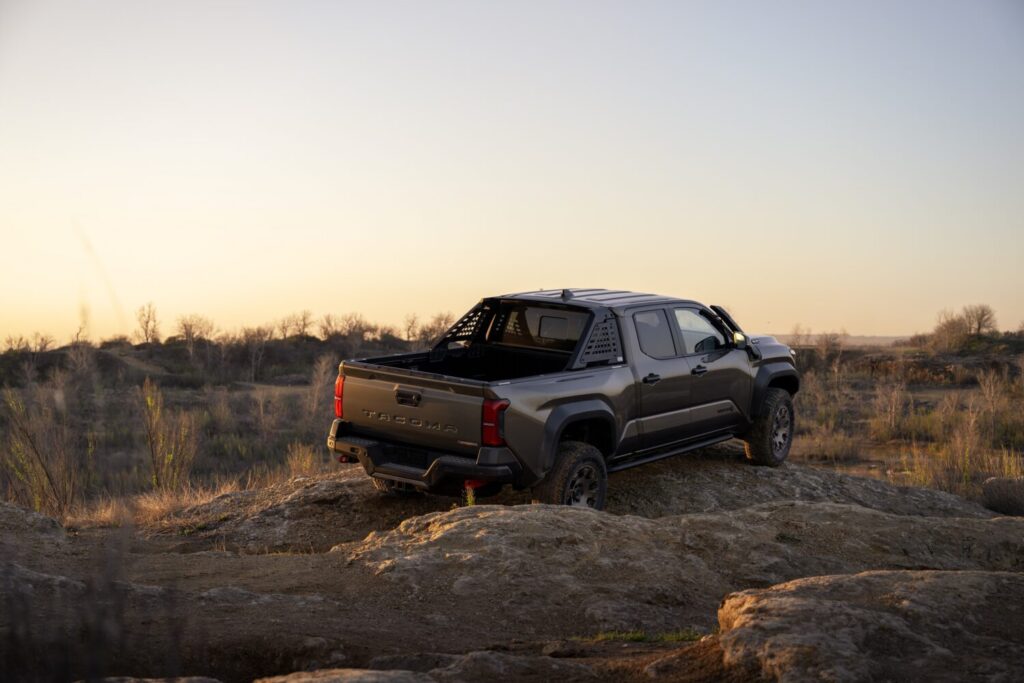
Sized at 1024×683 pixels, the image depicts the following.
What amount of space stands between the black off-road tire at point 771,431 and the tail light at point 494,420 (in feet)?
14.1

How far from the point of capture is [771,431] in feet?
38.1

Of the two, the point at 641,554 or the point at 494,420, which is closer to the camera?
the point at 641,554

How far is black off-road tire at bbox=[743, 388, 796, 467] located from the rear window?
2.79 meters

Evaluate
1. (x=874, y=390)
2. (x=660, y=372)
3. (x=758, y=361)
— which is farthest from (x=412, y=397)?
(x=874, y=390)

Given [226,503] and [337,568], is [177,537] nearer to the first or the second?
[226,503]

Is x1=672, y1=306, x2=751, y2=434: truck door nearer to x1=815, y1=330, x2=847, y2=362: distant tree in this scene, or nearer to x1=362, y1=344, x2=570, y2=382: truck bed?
x1=362, y1=344, x2=570, y2=382: truck bed

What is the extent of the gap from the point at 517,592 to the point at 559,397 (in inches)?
92.2

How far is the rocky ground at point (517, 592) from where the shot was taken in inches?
182

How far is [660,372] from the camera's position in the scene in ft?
32.6

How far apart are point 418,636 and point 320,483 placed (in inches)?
190

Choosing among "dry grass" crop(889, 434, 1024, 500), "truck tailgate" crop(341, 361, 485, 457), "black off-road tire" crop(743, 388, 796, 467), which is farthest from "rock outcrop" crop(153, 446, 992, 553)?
"dry grass" crop(889, 434, 1024, 500)

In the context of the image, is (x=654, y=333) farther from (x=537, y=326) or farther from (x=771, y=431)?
(x=771, y=431)

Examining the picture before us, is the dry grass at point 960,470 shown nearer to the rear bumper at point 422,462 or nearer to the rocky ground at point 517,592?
the rocky ground at point 517,592

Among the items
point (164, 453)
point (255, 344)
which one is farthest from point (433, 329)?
point (164, 453)
